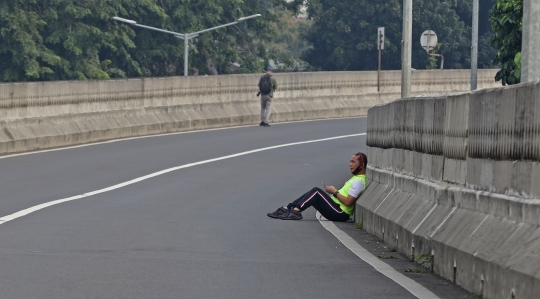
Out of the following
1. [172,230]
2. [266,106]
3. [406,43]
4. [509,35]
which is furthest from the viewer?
[266,106]

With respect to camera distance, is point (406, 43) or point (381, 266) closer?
point (381, 266)

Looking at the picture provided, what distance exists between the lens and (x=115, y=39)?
73.1m

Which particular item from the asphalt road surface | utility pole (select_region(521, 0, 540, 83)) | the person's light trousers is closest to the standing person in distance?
the person's light trousers

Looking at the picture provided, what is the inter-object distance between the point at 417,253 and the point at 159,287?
260 cm

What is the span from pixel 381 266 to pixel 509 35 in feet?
54.2

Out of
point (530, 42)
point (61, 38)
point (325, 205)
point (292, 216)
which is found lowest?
point (292, 216)

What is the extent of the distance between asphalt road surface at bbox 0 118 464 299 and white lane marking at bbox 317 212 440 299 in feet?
0.33

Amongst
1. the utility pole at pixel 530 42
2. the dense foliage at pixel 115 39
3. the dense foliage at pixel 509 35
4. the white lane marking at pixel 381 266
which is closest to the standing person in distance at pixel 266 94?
the dense foliage at pixel 509 35

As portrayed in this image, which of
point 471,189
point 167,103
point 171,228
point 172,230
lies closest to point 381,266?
point 471,189

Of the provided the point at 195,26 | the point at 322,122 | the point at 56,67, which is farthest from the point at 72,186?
the point at 195,26

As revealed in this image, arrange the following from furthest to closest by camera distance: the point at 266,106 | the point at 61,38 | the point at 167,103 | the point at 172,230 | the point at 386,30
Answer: the point at 386,30 → the point at 61,38 → the point at 266,106 → the point at 167,103 → the point at 172,230

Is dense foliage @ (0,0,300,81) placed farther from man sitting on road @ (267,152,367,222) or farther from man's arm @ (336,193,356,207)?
man's arm @ (336,193,356,207)

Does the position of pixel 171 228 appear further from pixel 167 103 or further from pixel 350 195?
pixel 167 103

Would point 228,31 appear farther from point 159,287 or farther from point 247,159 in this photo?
point 159,287
